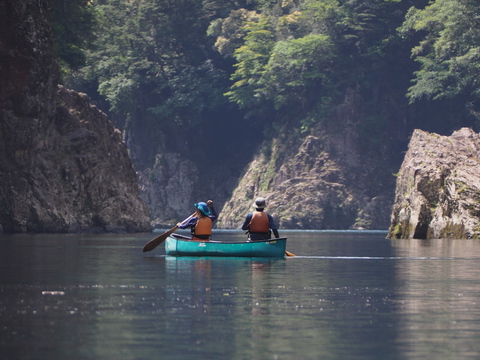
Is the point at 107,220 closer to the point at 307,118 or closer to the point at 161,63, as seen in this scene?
the point at 307,118

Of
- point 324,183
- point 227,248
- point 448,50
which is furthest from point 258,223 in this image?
point 324,183

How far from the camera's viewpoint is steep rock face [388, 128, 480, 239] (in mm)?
59531

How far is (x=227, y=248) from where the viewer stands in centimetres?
3416

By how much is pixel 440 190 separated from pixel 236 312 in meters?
46.3

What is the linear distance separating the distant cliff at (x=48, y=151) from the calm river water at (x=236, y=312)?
35.1m

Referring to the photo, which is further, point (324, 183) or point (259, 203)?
point (324, 183)

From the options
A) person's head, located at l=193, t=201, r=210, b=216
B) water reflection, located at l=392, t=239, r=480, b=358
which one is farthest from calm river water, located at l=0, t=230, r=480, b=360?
person's head, located at l=193, t=201, r=210, b=216

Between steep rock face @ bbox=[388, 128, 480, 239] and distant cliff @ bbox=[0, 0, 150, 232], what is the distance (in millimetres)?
20933

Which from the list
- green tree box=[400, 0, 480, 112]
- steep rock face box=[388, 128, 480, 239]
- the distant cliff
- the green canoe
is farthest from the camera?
green tree box=[400, 0, 480, 112]

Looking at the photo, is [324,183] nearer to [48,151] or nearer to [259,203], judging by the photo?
[48,151]

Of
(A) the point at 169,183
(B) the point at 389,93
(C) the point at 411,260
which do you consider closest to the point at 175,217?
(A) the point at 169,183

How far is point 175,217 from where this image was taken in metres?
124

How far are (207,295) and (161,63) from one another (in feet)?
351

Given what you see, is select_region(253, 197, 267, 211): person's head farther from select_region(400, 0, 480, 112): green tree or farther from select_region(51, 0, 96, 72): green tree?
select_region(400, 0, 480, 112): green tree
